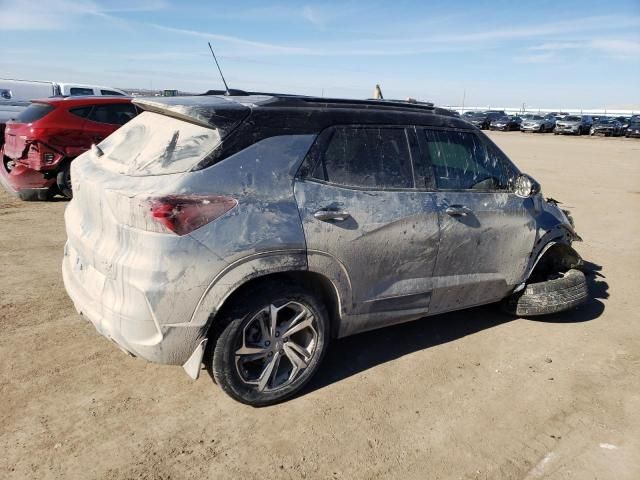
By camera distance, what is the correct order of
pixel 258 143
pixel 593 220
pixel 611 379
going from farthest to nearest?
1. pixel 593 220
2. pixel 611 379
3. pixel 258 143

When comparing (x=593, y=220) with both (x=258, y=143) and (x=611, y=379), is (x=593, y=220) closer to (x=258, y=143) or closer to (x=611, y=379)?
(x=611, y=379)

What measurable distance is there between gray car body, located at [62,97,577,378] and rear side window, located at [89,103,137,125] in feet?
18.1

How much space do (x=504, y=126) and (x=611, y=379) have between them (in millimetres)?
42492

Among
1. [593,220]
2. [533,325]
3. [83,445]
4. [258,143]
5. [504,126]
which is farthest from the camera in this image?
[504,126]

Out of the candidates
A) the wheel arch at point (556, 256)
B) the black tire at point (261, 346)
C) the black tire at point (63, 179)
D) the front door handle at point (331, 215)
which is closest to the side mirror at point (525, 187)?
the wheel arch at point (556, 256)

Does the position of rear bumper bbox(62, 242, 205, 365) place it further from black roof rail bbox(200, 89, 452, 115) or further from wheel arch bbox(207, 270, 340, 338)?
black roof rail bbox(200, 89, 452, 115)

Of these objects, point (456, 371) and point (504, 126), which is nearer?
point (456, 371)

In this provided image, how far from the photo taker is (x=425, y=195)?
11.7ft

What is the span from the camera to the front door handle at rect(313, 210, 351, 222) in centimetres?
303

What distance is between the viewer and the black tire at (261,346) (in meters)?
2.88

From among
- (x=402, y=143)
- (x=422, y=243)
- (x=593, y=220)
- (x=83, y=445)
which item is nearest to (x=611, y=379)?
(x=422, y=243)

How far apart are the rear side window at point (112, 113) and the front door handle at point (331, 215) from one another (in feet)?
22.3

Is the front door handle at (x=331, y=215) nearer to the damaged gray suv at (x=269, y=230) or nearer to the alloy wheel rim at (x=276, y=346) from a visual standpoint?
the damaged gray suv at (x=269, y=230)

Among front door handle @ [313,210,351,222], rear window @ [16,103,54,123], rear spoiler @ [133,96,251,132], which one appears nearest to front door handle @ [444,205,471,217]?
front door handle @ [313,210,351,222]
